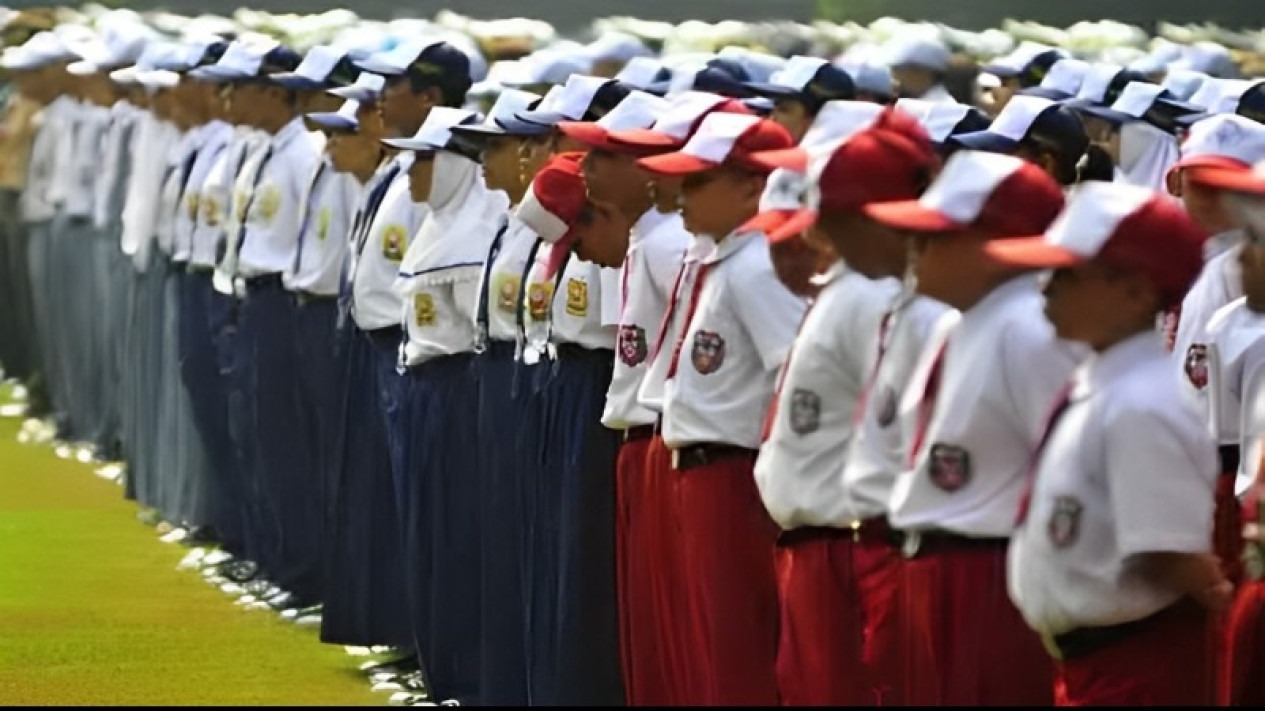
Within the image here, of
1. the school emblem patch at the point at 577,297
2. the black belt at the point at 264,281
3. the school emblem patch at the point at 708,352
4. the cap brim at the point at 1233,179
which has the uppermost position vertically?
the cap brim at the point at 1233,179

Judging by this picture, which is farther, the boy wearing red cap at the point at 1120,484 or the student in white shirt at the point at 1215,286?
the student in white shirt at the point at 1215,286

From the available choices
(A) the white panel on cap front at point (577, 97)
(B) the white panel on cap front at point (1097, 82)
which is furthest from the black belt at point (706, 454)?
(B) the white panel on cap front at point (1097, 82)

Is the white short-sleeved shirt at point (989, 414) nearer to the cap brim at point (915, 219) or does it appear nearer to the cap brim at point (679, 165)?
the cap brim at point (915, 219)

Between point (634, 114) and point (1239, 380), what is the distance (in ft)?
6.52

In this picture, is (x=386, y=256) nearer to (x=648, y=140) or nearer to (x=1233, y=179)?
(x=648, y=140)

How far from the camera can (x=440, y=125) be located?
10.9 m

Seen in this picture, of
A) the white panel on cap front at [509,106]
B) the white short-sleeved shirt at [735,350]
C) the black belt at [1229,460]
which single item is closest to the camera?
the white short-sleeved shirt at [735,350]

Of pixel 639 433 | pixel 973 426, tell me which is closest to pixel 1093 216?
pixel 973 426

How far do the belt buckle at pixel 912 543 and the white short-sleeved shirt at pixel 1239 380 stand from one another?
136cm

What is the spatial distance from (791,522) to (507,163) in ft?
10.7

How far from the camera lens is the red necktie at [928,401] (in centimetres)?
654

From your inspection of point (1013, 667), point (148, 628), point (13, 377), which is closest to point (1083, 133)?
point (1013, 667)

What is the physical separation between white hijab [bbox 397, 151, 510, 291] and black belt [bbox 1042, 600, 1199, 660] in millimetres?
4440

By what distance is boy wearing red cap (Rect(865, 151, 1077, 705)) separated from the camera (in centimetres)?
643
